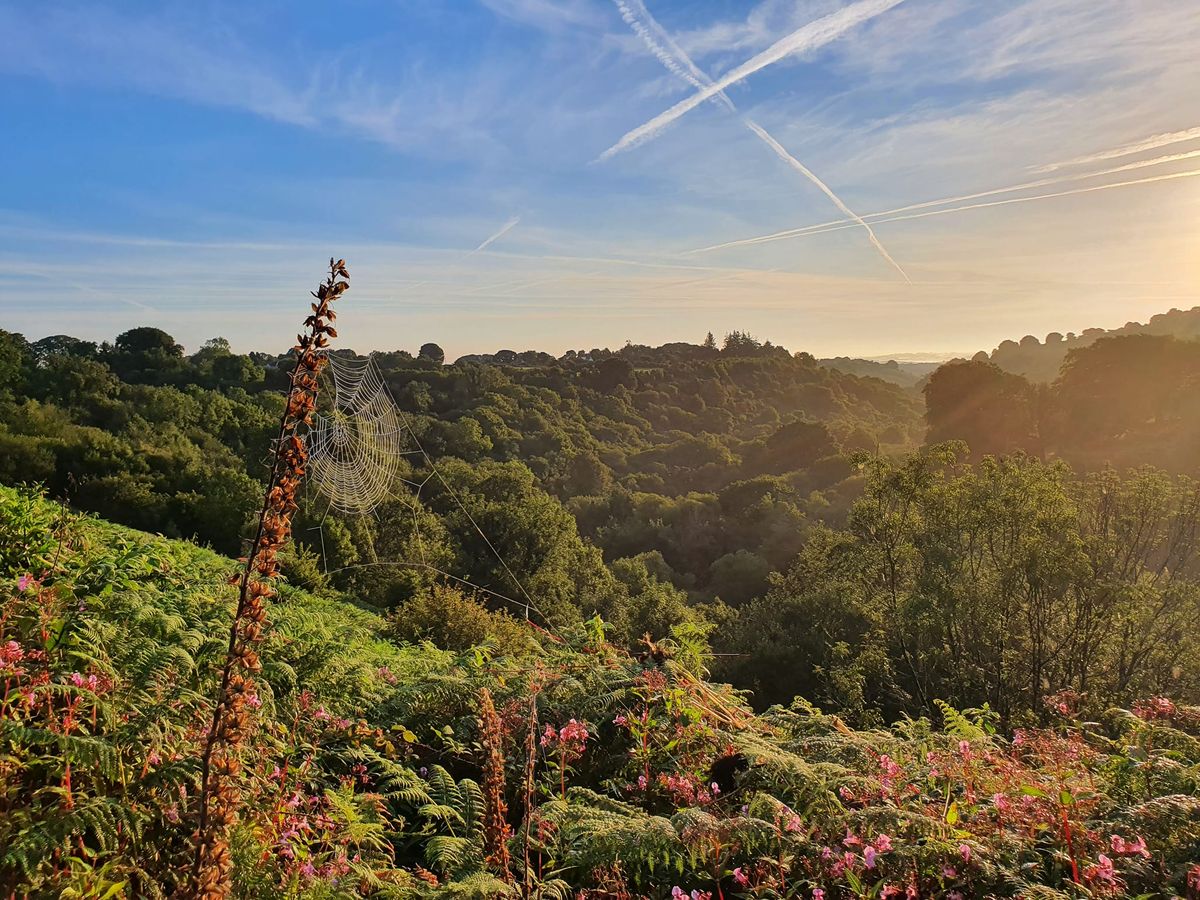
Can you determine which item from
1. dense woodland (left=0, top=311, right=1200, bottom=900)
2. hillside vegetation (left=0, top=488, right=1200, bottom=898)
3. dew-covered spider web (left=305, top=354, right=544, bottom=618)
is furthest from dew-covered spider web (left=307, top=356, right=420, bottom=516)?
hillside vegetation (left=0, top=488, right=1200, bottom=898)

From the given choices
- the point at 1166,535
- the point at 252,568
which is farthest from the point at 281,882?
the point at 1166,535

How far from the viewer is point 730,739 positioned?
14.0ft

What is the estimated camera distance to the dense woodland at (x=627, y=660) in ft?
8.78

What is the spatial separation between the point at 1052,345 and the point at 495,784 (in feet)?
→ 353

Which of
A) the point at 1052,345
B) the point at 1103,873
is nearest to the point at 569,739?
the point at 1103,873

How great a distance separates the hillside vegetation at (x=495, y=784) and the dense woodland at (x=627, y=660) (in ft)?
0.08

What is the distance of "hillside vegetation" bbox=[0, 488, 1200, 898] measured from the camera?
2350 millimetres

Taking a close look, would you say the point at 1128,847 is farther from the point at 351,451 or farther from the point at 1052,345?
the point at 1052,345

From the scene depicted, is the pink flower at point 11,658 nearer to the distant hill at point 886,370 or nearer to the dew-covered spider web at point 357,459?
the dew-covered spider web at point 357,459

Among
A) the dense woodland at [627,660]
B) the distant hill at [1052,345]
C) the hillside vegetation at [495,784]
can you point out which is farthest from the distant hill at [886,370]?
the hillside vegetation at [495,784]

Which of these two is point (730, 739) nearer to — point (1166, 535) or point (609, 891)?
point (609, 891)

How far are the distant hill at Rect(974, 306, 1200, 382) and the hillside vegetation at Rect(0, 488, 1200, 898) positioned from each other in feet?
209

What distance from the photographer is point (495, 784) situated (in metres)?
2.30

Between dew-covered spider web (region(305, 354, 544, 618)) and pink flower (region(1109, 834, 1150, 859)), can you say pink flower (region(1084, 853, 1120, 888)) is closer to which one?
pink flower (region(1109, 834, 1150, 859))
